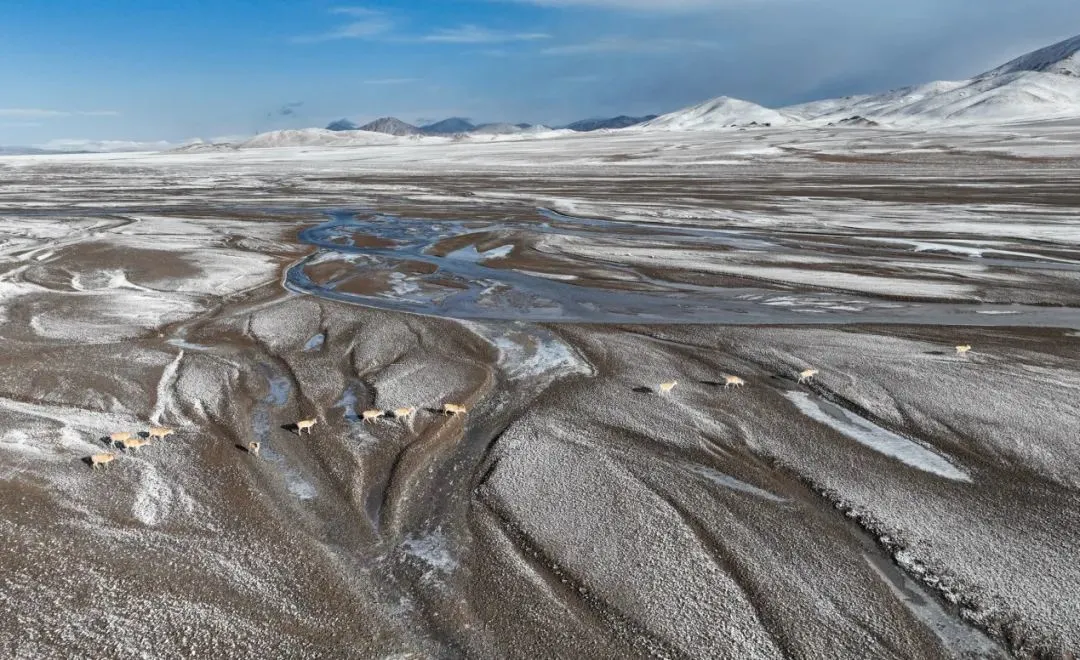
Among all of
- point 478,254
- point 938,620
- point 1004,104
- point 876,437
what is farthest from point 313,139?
point 938,620

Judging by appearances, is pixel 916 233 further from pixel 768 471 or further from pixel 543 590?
pixel 543 590

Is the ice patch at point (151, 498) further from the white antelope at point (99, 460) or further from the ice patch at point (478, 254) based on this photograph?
the ice patch at point (478, 254)

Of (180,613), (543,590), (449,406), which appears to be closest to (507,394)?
(449,406)

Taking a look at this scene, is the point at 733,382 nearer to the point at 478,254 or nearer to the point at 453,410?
the point at 453,410

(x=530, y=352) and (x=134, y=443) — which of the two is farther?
(x=530, y=352)

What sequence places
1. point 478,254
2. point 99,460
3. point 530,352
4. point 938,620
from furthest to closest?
1. point 478,254
2. point 530,352
3. point 99,460
4. point 938,620

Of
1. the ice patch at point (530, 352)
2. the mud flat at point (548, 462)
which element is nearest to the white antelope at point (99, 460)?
the mud flat at point (548, 462)

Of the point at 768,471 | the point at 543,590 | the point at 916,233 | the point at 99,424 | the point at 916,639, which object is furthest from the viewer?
the point at 916,233
